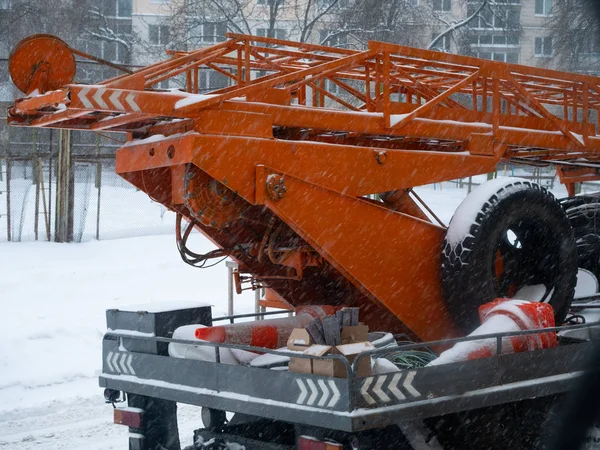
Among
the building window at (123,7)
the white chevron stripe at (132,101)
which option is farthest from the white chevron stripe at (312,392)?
the building window at (123,7)

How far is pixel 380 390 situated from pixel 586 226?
3.94m

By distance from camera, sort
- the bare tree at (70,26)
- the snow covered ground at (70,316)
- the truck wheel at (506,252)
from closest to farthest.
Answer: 1. the truck wheel at (506,252)
2. the snow covered ground at (70,316)
3. the bare tree at (70,26)

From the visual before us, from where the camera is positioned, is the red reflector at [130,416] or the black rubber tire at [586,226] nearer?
the red reflector at [130,416]

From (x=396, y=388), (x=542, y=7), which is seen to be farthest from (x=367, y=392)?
(x=542, y=7)

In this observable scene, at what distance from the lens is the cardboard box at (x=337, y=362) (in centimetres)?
424

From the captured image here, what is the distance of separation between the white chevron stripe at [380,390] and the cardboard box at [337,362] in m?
0.07

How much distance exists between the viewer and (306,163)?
5.45 metres

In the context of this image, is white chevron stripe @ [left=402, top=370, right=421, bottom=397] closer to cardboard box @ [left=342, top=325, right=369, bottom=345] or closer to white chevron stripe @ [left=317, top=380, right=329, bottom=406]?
white chevron stripe @ [left=317, top=380, right=329, bottom=406]

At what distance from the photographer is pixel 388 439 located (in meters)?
4.57

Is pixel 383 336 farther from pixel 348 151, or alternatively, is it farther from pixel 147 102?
pixel 147 102

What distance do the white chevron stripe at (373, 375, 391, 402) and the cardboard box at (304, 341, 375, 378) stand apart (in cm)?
7

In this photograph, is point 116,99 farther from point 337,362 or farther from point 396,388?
point 396,388

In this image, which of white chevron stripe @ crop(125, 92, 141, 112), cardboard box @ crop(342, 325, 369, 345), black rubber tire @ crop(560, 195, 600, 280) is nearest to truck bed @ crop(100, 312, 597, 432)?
cardboard box @ crop(342, 325, 369, 345)

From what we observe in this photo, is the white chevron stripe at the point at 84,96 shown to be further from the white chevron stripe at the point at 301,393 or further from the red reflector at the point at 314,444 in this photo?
the red reflector at the point at 314,444
